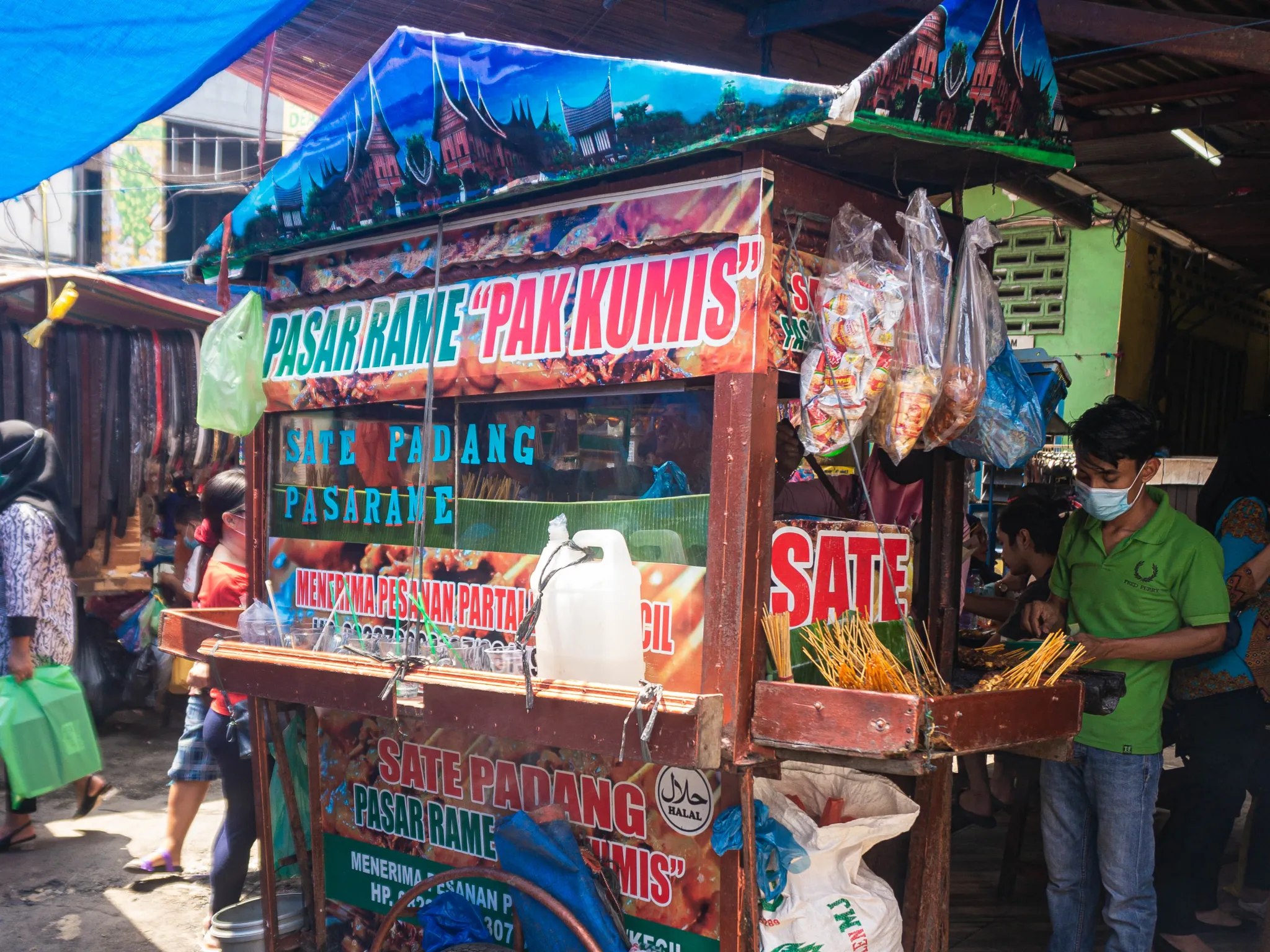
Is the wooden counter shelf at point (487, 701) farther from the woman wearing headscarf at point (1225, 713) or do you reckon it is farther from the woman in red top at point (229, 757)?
the woman wearing headscarf at point (1225, 713)

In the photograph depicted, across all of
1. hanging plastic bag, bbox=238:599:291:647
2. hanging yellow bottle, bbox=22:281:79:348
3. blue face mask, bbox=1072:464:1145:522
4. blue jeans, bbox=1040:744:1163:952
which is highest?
hanging yellow bottle, bbox=22:281:79:348

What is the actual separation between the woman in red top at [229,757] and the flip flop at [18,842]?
1824 mm

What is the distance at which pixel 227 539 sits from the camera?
14.0ft

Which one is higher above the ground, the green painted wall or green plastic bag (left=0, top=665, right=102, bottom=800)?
the green painted wall

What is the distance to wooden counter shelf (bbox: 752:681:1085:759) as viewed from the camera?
2.05 m

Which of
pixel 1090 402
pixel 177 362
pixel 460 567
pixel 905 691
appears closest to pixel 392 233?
pixel 460 567

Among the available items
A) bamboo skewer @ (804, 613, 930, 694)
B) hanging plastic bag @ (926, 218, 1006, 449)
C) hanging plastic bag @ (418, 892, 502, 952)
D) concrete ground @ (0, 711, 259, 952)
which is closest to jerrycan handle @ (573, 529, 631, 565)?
bamboo skewer @ (804, 613, 930, 694)

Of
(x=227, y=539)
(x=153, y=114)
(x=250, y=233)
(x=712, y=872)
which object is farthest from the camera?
(x=227, y=539)

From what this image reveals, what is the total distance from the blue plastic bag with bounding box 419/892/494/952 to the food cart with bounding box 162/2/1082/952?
0.09 metres

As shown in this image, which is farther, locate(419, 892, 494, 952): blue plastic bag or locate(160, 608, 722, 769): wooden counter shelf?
locate(419, 892, 494, 952): blue plastic bag

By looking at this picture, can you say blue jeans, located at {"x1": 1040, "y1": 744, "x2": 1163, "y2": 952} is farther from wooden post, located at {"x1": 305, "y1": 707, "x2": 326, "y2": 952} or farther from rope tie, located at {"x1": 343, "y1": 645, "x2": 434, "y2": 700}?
wooden post, located at {"x1": 305, "y1": 707, "x2": 326, "y2": 952}

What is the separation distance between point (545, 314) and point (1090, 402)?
22.7 feet

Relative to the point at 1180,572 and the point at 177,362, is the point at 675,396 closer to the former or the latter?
the point at 1180,572

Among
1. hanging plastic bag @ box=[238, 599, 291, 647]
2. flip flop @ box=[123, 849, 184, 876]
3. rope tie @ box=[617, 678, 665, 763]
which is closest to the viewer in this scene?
rope tie @ box=[617, 678, 665, 763]
